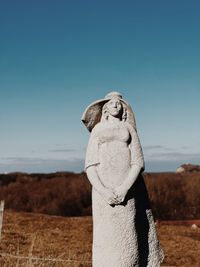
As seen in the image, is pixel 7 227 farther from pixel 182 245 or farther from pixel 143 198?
pixel 143 198

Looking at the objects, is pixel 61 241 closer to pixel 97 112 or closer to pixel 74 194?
pixel 74 194

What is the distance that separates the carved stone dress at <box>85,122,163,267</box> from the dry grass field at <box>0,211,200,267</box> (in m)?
3.39

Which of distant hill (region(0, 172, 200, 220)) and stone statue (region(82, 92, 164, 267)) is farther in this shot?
distant hill (region(0, 172, 200, 220))

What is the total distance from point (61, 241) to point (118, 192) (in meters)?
7.39

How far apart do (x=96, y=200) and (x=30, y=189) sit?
11.0 meters

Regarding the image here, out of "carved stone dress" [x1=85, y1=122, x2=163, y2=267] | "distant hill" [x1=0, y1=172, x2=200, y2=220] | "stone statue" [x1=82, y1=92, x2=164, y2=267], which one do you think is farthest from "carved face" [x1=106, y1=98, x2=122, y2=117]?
"distant hill" [x1=0, y1=172, x2=200, y2=220]

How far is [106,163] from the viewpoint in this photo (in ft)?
14.5

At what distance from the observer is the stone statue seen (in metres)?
4.32

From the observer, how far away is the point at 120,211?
4.32 meters

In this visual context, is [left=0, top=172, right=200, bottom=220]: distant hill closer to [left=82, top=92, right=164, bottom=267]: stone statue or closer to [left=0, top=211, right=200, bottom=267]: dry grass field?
[left=0, top=211, right=200, bottom=267]: dry grass field

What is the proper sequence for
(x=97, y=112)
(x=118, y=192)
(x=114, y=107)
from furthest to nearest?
1. (x=97, y=112)
2. (x=114, y=107)
3. (x=118, y=192)


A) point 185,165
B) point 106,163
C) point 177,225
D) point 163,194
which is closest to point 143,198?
point 106,163

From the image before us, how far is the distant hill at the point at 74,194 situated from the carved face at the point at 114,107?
10715mm

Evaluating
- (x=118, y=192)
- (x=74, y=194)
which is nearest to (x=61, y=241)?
(x=74, y=194)
